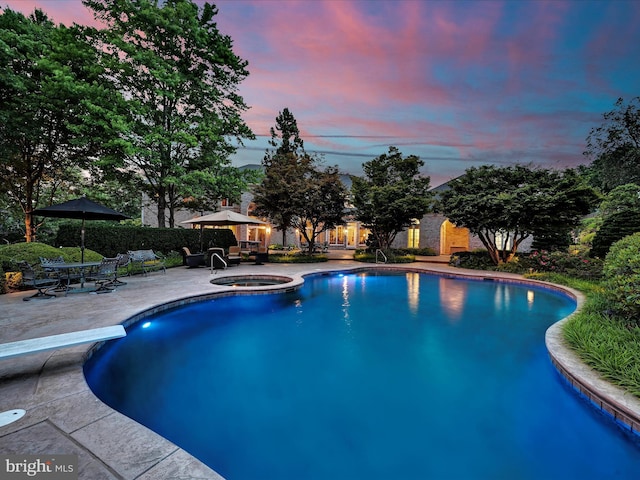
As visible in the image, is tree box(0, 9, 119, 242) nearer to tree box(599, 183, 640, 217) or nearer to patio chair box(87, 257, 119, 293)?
patio chair box(87, 257, 119, 293)

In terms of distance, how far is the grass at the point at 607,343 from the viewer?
312cm

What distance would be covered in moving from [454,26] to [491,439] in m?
12.3

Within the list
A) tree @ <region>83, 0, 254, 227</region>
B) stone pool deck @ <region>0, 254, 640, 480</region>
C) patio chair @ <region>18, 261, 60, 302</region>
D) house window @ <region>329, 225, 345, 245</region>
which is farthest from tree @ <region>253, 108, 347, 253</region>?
stone pool deck @ <region>0, 254, 640, 480</region>

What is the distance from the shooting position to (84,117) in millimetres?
10352

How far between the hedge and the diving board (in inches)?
343

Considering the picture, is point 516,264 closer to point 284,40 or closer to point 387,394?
point 387,394

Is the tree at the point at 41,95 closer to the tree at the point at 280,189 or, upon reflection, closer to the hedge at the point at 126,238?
the hedge at the point at 126,238

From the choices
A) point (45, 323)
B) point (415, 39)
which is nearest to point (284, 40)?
point (415, 39)

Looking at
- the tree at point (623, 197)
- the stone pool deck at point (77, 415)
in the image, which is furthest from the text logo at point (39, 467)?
the tree at point (623, 197)

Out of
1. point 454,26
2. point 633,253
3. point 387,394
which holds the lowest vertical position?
point 387,394

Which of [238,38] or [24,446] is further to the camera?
[238,38]

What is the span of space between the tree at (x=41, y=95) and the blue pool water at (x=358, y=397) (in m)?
9.33

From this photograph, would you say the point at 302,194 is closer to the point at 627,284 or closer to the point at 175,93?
the point at 175,93

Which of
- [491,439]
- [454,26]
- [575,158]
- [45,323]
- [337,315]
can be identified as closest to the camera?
[491,439]
